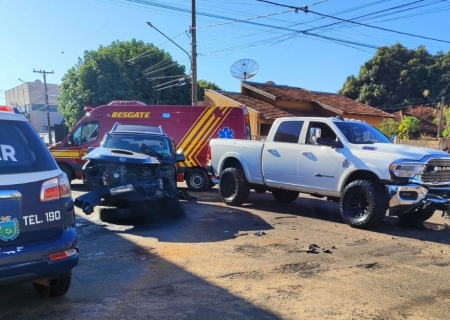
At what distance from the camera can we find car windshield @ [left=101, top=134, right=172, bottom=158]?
9250 millimetres

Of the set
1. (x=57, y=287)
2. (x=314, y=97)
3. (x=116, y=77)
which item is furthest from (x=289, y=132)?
(x=116, y=77)

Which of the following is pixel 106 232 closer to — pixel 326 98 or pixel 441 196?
pixel 441 196

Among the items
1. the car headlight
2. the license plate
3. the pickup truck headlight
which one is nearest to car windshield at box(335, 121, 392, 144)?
the pickup truck headlight

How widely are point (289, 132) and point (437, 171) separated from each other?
10.2 ft

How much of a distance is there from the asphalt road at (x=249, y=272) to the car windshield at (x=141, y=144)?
1589 mm

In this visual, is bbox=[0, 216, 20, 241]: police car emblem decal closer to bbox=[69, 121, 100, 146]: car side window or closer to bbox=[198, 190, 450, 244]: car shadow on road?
bbox=[198, 190, 450, 244]: car shadow on road

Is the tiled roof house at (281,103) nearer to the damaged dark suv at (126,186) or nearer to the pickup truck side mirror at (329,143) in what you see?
the pickup truck side mirror at (329,143)

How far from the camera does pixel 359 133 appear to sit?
854 cm

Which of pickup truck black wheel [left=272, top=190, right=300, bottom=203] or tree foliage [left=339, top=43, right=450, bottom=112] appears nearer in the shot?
pickup truck black wheel [left=272, top=190, right=300, bottom=203]

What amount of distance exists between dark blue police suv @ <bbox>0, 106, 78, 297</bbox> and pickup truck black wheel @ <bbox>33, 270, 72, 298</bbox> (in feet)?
0.59

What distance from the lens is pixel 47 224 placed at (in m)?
3.58

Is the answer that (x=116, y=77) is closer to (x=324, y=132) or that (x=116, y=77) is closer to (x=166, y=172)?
(x=166, y=172)

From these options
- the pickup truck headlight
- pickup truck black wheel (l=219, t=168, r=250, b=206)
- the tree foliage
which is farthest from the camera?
the tree foliage

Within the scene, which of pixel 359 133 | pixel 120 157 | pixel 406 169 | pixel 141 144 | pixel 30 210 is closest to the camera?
pixel 30 210
